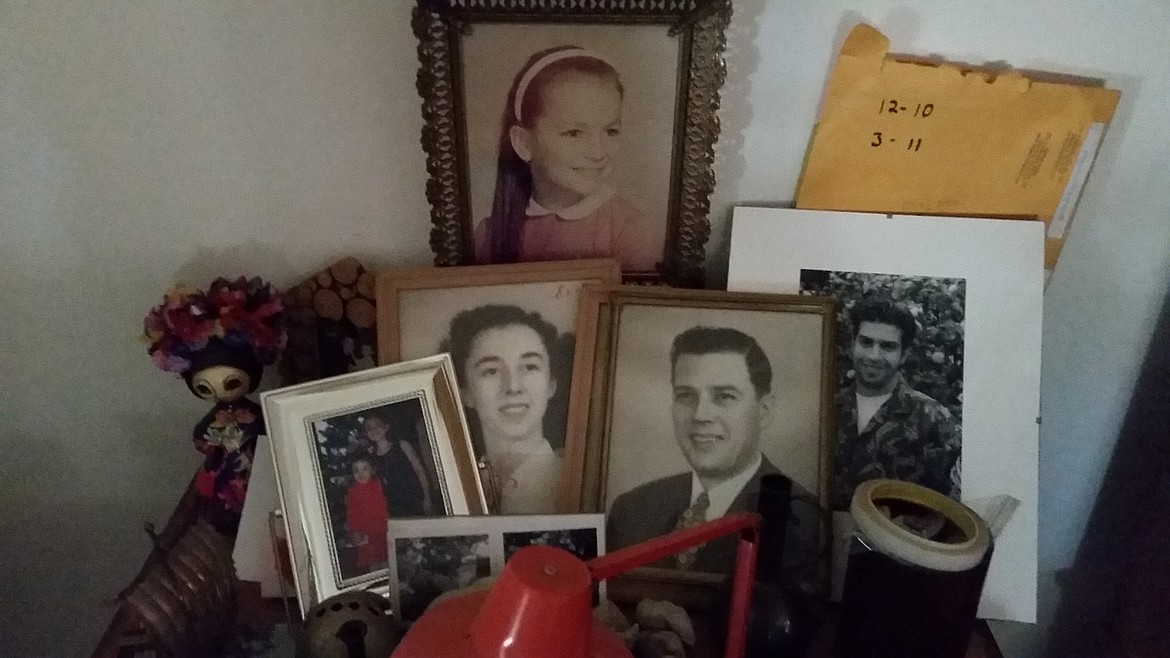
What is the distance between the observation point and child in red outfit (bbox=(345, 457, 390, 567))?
0.72m

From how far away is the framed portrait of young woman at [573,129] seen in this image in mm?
704

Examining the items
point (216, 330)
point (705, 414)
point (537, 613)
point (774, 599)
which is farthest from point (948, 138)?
point (216, 330)

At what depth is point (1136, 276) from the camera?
83cm

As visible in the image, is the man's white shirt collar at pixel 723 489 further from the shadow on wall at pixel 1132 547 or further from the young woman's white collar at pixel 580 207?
the shadow on wall at pixel 1132 547

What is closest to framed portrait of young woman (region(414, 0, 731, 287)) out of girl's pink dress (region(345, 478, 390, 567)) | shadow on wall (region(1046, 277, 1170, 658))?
girl's pink dress (region(345, 478, 390, 567))

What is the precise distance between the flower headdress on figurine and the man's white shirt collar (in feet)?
1.35

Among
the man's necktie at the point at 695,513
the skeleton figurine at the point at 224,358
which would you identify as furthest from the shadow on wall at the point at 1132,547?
the skeleton figurine at the point at 224,358

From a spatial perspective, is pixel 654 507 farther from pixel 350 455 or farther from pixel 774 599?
pixel 350 455

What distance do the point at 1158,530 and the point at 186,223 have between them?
1.00 m

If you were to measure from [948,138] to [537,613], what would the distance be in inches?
22.2

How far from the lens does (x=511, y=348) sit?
0.78 metres

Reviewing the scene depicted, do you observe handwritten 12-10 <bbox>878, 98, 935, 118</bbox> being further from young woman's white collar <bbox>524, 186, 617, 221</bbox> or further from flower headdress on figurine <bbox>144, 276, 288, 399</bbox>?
flower headdress on figurine <bbox>144, 276, 288, 399</bbox>

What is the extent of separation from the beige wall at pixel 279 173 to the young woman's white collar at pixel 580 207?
0.38 ft

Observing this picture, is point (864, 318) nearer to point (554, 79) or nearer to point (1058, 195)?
point (1058, 195)
